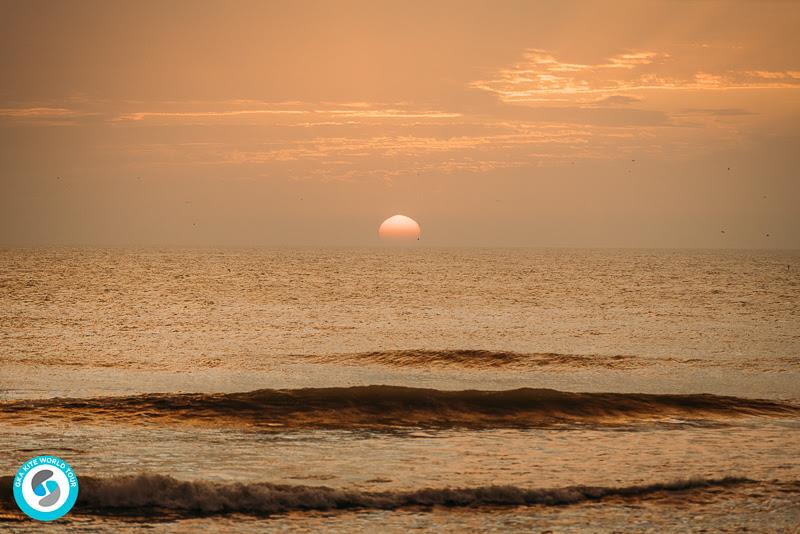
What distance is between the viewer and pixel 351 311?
6594 centimetres

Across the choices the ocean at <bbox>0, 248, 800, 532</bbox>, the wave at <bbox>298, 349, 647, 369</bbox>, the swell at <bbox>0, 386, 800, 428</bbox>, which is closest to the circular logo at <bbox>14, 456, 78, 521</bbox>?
the ocean at <bbox>0, 248, 800, 532</bbox>

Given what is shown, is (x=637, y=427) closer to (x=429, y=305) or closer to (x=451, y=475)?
(x=451, y=475)

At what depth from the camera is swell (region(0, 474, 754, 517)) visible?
13.1m

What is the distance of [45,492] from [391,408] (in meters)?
11.3

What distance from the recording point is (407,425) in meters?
20.9

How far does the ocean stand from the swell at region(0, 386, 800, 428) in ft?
0.37

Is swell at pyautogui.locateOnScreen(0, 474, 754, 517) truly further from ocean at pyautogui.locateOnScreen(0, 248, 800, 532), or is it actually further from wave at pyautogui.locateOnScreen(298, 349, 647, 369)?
wave at pyautogui.locateOnScreen(298, 349, 647, 369)

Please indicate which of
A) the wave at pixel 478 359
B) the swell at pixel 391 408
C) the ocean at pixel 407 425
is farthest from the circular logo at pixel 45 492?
the wave at pixel 478 359

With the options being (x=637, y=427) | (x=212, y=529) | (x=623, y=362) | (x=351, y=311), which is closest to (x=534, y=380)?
(x=623, y=362)

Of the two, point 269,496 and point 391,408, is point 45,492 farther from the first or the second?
point 391,408

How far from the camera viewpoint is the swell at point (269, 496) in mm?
13070

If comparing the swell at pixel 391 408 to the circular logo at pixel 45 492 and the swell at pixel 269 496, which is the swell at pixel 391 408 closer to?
the circular logo at pixel 45 492

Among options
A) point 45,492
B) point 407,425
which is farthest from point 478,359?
point 45,492

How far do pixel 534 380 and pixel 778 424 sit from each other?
38.4 feet
